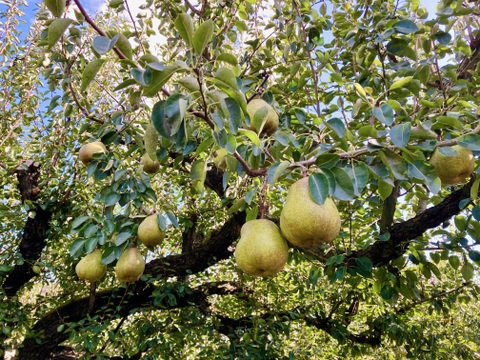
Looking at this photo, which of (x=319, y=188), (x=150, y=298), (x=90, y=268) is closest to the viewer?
(x=319, y=188)

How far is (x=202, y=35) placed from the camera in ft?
2.99

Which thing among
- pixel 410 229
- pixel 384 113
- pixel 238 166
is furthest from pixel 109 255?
pixel 410 229

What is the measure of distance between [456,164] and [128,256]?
1.63 metres

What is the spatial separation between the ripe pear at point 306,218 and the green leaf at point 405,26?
1088mm

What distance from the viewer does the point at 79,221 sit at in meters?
1.82

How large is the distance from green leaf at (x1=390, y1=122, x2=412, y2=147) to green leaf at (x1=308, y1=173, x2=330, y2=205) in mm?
232

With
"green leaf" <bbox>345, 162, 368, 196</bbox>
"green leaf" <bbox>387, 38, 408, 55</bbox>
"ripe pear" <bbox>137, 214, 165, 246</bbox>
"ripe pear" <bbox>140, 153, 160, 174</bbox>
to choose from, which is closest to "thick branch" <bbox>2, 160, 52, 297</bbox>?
"ripe pear" <bbox>140, 153, 160, 174</bbox>

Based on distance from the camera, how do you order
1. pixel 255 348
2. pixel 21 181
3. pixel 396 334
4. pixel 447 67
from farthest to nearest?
1. pixel 21 181
2. pixel 396 334
3. pixel 255 348
4. pixel 447 67

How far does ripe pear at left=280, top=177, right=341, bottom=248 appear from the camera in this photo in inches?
41.3

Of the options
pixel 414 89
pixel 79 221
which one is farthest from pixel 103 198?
pixel 414 89

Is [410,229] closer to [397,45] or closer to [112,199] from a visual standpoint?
[397,45]

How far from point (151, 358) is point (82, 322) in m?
0.68

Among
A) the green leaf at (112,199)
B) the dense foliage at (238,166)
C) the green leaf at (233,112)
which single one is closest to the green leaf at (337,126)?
the dense foliage at (238,166)

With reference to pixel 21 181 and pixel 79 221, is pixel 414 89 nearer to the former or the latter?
pixel 79 221
